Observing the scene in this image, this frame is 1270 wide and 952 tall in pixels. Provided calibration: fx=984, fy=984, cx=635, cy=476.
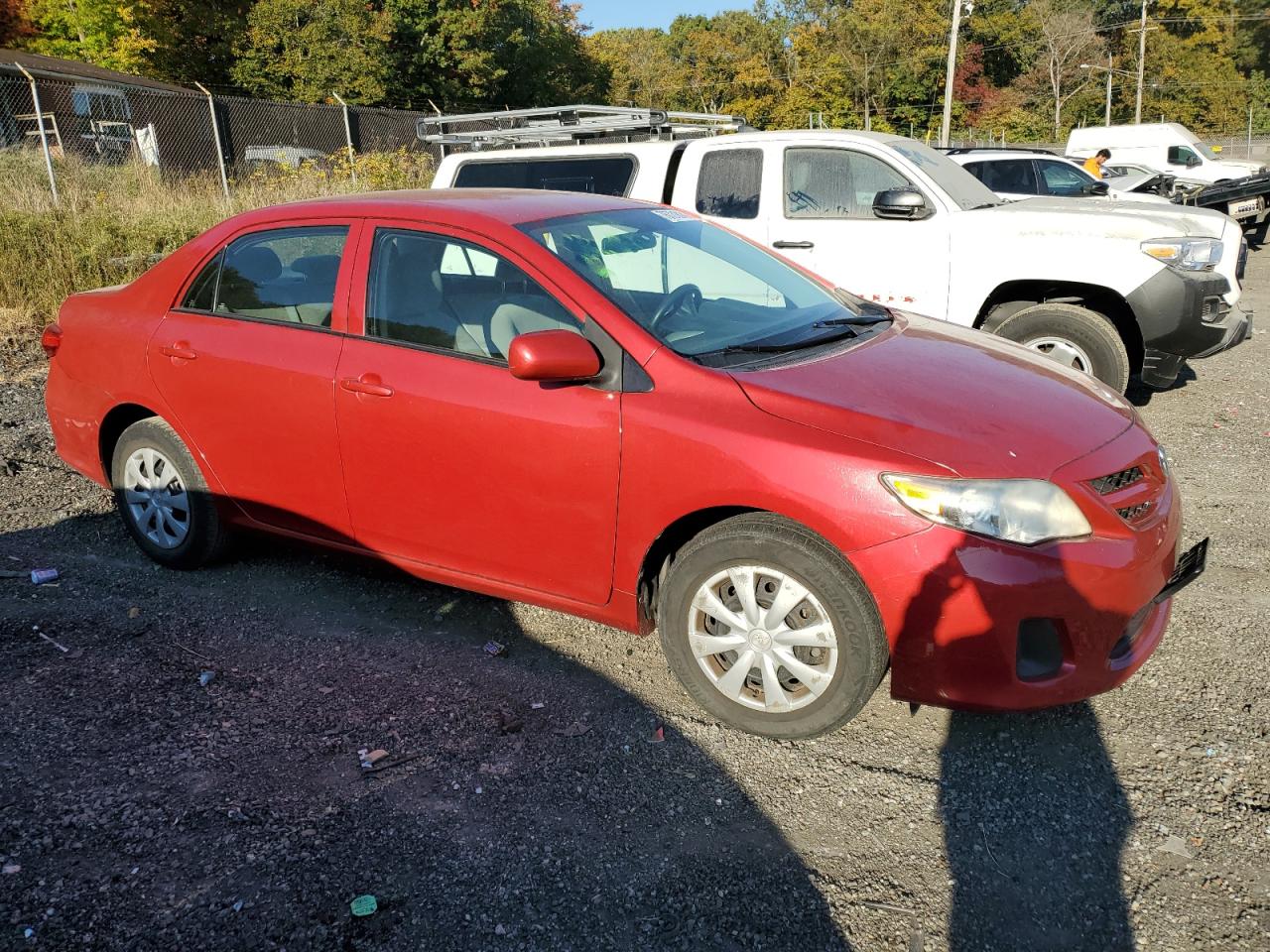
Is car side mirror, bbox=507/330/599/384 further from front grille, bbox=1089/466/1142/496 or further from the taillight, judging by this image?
the taillight

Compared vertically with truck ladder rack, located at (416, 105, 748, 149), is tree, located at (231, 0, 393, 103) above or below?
above

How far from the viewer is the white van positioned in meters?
22.0

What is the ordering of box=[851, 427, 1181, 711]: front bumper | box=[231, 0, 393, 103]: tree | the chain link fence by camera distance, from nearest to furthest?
box=[851, 427, 1181, 711]: front bumper < the chain link fence < box=[231, 0, 393, 103]: tree

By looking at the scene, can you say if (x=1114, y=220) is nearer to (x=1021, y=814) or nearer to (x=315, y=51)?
(x=1021, y=814)

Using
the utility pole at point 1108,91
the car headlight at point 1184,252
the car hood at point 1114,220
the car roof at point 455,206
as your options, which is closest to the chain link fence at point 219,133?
the car hood at point 1114,220

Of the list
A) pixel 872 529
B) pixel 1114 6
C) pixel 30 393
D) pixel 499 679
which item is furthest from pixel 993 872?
pixel 1114 6

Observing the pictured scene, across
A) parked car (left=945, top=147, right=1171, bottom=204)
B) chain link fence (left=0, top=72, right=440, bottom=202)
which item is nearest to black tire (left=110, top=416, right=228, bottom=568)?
parked car (left=945, top=147, right=1171, bottom=204)

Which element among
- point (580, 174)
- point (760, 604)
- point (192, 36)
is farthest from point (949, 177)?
point (192, 36)

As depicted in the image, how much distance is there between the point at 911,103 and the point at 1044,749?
6638cm

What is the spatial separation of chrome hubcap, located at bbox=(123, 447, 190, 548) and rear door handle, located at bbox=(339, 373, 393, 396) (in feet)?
3.91

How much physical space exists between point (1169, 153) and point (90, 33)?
134 ft

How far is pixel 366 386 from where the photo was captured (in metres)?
3.76

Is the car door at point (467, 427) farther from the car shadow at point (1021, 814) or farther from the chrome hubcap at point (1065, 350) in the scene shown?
the chrome hubcap at point (1065, 350)

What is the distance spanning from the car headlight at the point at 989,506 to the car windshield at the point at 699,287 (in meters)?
0.85
